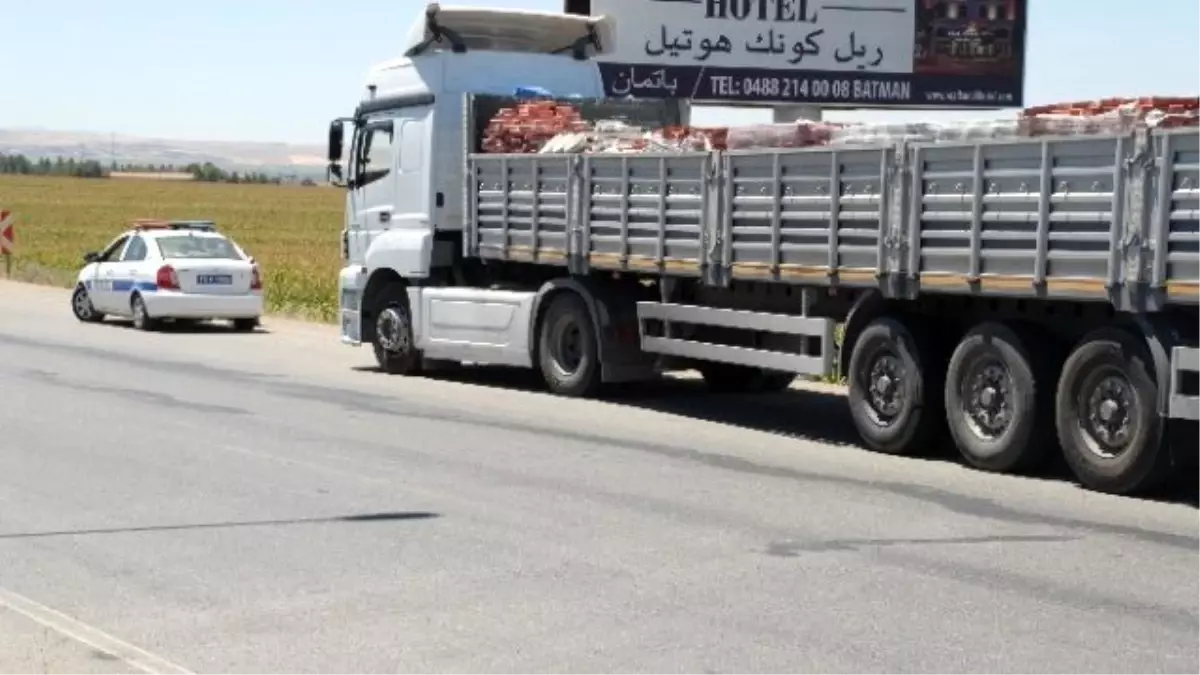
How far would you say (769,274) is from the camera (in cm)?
1421

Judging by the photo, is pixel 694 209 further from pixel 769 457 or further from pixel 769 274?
pixel 769 457

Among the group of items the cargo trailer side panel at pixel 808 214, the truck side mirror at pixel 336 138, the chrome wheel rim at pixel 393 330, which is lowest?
the chrome wheel rim at pixel 393 330

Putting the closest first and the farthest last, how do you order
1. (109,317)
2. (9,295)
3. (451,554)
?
1. (451,554)
2. (109,317)
3. (9,295)

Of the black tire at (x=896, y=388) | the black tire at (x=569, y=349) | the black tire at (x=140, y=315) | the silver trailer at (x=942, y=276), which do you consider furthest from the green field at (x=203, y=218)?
the black tire at (x=896, y=388)

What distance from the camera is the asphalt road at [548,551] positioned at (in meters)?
7.27

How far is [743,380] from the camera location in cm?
1798

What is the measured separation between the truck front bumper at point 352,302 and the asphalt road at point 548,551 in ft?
15.1

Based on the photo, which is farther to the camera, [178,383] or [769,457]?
[178,383]

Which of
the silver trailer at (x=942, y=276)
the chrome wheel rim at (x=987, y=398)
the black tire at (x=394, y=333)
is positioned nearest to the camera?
the silver trailer at (x=942, y=276)

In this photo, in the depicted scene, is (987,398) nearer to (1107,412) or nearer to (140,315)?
(1107,412)

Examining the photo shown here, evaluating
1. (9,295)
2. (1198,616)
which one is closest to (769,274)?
(1198,616)

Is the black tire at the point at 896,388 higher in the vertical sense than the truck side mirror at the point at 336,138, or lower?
lower

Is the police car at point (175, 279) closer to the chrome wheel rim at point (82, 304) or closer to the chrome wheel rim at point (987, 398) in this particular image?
the chrome wheel rim at point (82, 304)

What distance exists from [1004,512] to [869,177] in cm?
312
